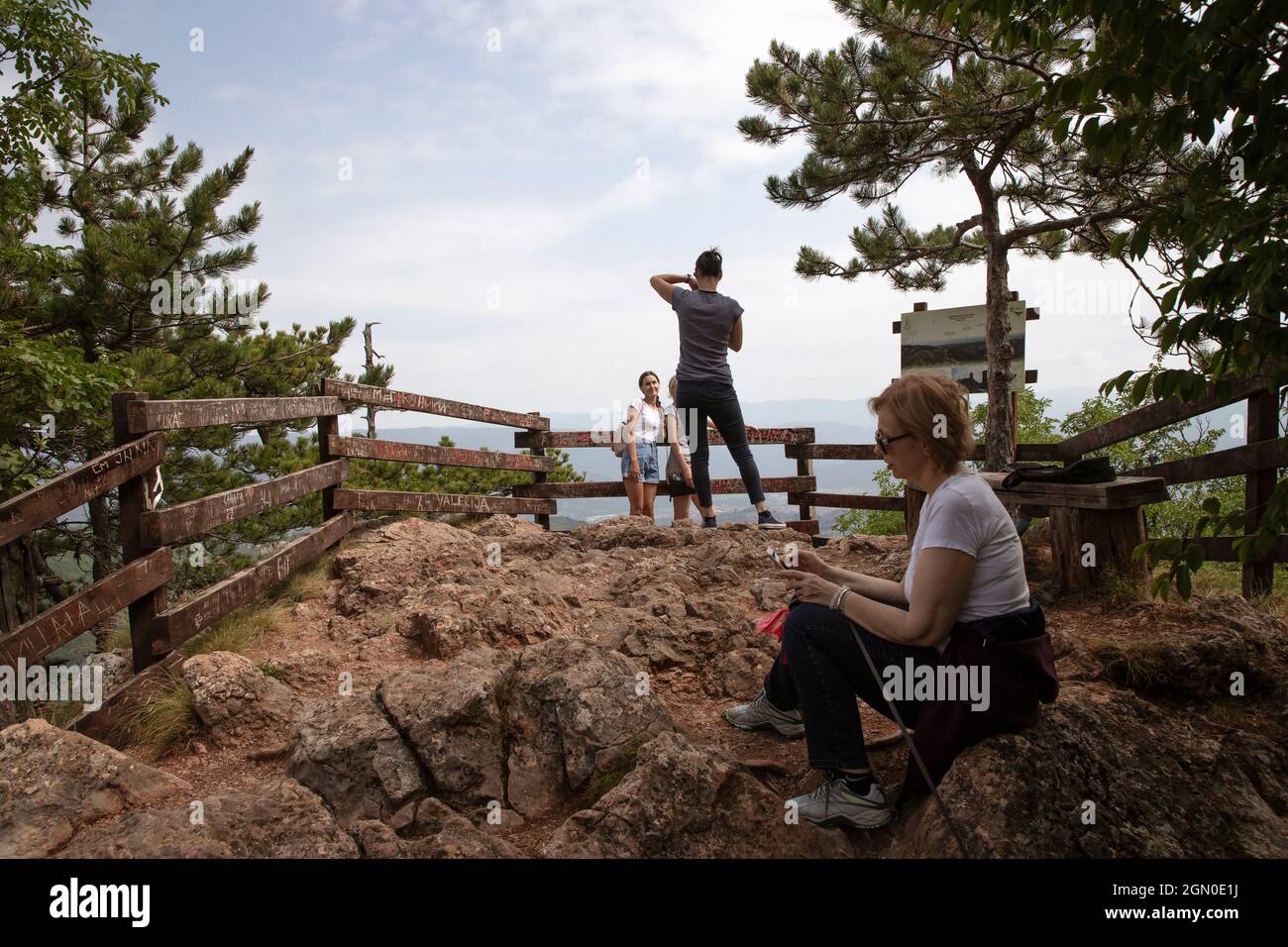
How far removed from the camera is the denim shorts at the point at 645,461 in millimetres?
8977

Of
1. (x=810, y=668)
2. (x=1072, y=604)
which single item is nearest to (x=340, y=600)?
(x=810, y=668)

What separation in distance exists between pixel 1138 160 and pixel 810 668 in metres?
8.54

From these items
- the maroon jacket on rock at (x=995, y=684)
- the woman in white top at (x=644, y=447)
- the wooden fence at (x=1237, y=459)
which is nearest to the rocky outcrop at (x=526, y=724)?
the maroon jacket on rock at (x=995, y=684)

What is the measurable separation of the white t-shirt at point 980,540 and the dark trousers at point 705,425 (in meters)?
4.55

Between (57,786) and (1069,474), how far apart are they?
17.5 ft

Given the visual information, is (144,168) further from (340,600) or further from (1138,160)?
(1138,160)

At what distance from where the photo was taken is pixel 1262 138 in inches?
104

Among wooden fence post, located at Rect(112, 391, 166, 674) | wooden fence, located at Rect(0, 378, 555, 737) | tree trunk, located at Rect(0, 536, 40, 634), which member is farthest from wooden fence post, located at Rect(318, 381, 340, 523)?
tree trunk, located at Rect(0, 536, 40, 634)

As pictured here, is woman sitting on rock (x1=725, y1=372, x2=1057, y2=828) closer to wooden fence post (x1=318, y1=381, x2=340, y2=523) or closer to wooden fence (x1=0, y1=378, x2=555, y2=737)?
wooden fence (x1=0, y1=378, x2=555, y2=737)

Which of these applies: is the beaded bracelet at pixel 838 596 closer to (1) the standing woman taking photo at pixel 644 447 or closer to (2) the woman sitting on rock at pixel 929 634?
(2) the woman sitting on rock at pixel 929 634

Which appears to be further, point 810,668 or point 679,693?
point 679,693

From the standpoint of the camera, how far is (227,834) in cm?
276

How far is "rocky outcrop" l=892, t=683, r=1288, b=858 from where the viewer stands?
8.60ft
